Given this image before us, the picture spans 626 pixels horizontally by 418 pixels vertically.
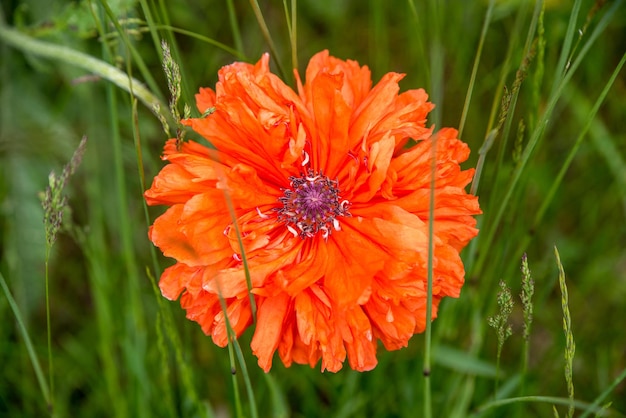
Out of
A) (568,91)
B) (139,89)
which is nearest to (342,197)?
(139,89)

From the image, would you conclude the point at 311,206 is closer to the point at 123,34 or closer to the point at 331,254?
the point at 331,254

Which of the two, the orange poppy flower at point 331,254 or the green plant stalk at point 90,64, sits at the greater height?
the green plant stalk at point 90,64

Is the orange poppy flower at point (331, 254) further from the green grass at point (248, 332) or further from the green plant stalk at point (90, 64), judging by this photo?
the green grass at point (248, 332)

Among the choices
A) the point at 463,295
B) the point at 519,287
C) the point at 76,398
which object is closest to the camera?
the point at 463,295

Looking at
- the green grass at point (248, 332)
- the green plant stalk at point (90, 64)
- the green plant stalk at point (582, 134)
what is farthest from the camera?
the green grass at point (248, 332)

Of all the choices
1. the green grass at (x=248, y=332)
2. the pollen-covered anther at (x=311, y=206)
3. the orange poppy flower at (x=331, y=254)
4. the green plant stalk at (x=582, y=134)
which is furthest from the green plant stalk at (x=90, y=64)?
the green plant stalk at (x=582, y=134)

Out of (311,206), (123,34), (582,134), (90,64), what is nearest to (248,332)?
(311,206)

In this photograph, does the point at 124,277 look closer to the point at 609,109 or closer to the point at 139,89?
the point at 139,89
